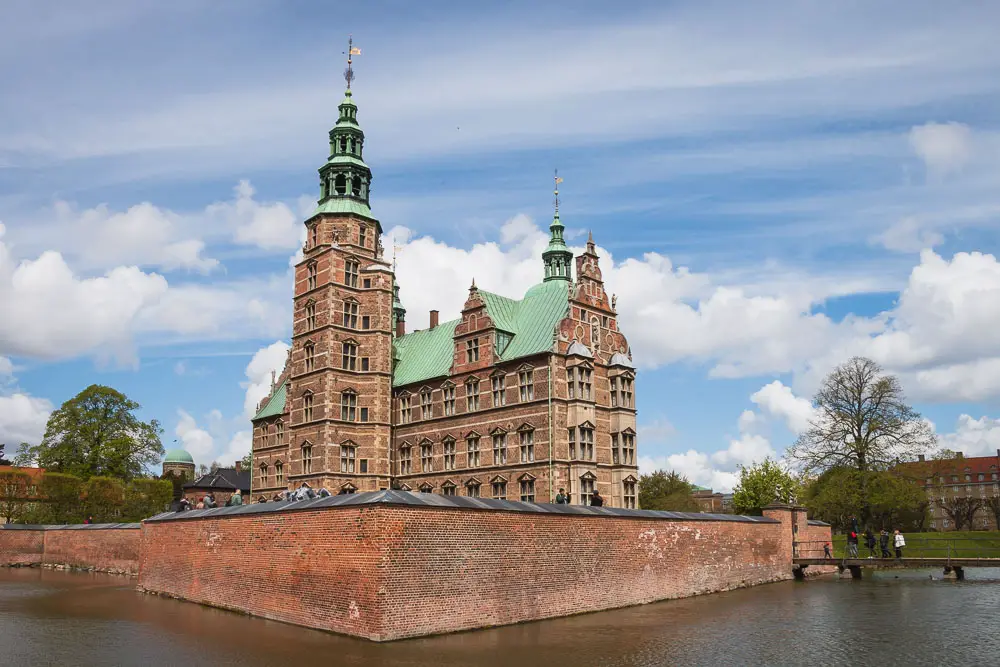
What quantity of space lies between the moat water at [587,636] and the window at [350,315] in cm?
2249

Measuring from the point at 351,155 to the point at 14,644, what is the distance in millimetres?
37490

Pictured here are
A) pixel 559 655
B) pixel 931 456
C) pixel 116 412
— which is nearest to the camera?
pixel 559 655

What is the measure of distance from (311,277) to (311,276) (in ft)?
0.23

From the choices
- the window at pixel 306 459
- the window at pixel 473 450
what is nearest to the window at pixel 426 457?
the window at pixel 473 450

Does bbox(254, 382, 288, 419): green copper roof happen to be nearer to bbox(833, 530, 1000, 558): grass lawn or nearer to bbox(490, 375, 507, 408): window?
bbox(490, 375, 507, 408): window

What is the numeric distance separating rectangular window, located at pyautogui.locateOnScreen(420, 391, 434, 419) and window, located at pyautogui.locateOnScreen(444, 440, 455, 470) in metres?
2.21

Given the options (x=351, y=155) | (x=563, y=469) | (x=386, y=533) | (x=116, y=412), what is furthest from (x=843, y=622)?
(x=116, y=412)

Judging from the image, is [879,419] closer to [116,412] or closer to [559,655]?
[559,655]

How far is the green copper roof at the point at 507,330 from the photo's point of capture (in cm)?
4250

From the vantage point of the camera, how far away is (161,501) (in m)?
56.7

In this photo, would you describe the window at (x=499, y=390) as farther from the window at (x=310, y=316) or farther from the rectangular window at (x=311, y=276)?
the rectangular window at (x=311, y=276)

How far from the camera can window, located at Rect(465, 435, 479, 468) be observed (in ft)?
143

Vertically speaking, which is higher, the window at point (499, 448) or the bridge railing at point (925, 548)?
the window at point (499, 448)

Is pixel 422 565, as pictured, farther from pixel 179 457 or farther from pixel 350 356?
pixel 179 457
